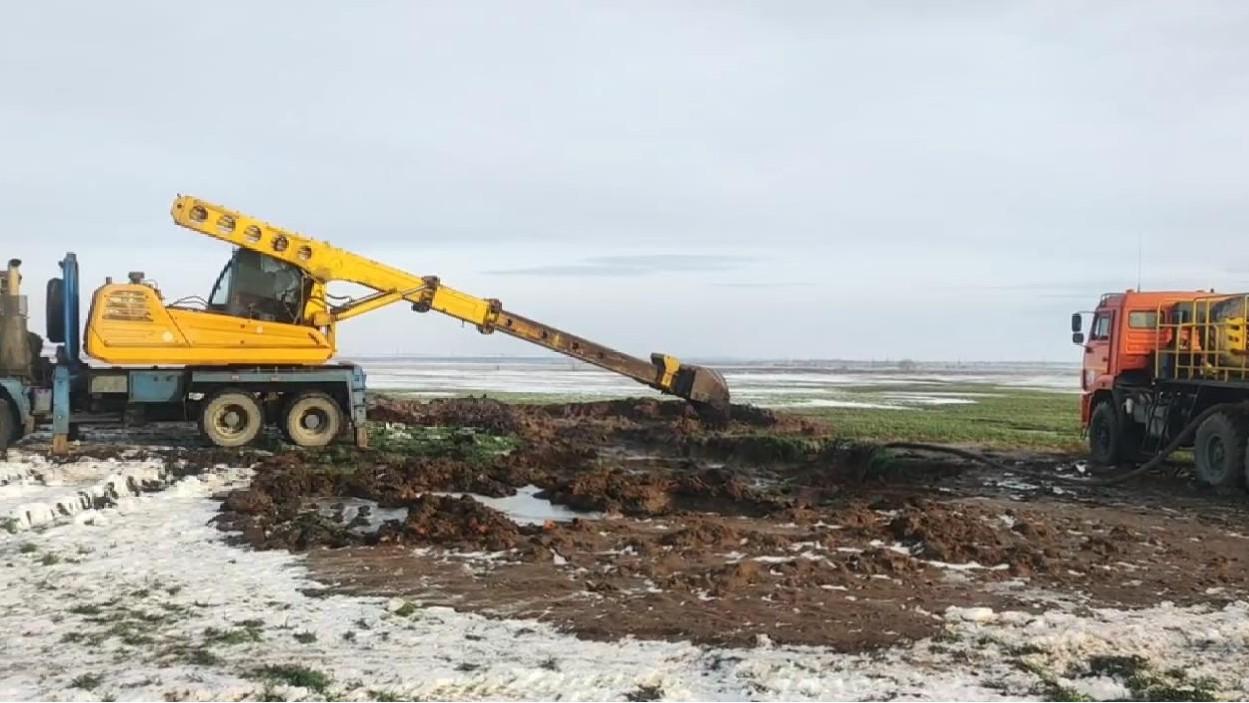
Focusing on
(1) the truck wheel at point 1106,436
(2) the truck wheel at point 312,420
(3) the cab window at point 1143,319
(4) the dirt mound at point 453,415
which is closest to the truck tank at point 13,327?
(2) the truck wheel at point 312,420

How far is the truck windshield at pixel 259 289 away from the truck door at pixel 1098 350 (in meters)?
14.8

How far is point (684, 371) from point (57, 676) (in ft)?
53.4

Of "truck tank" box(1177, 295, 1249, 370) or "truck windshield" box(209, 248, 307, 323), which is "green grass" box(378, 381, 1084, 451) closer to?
"truck tank" box(1177, 295, 1249, 370)

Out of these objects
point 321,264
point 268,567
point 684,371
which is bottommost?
point 268,567

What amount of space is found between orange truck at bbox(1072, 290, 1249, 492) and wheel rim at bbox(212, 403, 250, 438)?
51.0ft

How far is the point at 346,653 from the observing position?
654 centimetres

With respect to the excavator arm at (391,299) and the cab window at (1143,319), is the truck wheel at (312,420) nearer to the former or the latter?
the excavator arm at (391,299)

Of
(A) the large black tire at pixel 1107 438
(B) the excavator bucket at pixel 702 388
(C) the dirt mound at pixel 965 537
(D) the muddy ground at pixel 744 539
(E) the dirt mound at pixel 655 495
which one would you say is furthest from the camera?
(B) the excavator bucket at pixel 702 388

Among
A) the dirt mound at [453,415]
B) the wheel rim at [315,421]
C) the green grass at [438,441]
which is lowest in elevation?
the green grass at [438,441]

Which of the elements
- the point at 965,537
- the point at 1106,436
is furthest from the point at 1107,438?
the point at 965,537

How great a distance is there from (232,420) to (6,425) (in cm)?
341

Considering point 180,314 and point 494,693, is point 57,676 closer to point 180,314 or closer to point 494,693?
point 494,693

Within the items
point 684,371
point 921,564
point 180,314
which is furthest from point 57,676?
point 684,371

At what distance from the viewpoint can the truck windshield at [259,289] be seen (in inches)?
688
